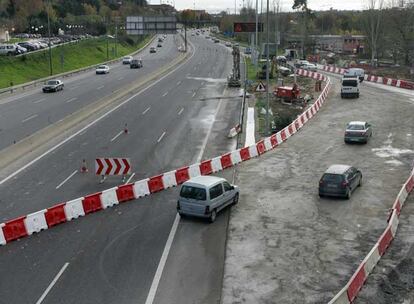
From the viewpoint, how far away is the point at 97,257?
61.0ft

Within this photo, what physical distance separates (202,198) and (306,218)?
4.38 meters

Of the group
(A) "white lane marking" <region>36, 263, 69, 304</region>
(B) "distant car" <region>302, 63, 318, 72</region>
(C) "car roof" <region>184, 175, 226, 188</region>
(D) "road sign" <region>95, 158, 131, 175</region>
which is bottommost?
(B) "distant car" <region>302, 63, 318, 72</region>

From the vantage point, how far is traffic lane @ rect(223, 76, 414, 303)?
17.0 metres

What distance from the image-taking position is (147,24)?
3573 inches

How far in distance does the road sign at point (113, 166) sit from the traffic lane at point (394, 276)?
12634mm

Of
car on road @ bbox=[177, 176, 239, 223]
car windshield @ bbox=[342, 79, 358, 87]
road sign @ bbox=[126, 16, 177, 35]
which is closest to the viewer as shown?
car on road @ bbox=[177, 176, 239, 223]

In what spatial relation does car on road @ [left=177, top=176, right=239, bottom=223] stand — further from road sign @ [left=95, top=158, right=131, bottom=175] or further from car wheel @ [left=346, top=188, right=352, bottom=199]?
car wheel @ [left=346, top=188, right=352, bottom=199]

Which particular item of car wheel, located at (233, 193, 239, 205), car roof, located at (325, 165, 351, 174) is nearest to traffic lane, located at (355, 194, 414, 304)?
car roof, located at (325, 165, 351, 174)

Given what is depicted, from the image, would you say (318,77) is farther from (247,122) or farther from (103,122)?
(103,122)

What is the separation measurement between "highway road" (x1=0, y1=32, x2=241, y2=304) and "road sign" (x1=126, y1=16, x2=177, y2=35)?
50226 millimetres

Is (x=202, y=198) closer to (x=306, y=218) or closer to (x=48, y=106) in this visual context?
(x=306, y=218)

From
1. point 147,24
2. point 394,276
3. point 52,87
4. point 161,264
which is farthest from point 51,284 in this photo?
point 147,24

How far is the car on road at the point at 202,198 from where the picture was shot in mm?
21875

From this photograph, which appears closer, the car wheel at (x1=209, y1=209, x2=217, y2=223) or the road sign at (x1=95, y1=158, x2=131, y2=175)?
the car wheel at (x1=209, y1=209, x2=217, y2=223)
